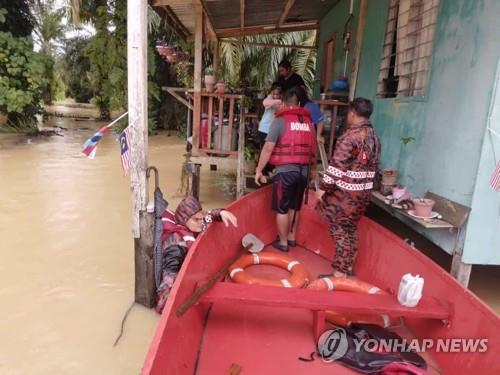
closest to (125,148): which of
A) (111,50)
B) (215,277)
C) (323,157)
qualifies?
(215,277)

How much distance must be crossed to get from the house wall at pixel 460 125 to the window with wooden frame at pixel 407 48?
168 millimetres

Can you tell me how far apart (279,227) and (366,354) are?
6.27 ft

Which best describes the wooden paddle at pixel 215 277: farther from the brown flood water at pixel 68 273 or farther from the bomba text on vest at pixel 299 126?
the bomba text on vest at pixel 299 126

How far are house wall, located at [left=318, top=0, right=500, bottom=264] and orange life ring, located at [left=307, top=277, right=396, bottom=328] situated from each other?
816mm

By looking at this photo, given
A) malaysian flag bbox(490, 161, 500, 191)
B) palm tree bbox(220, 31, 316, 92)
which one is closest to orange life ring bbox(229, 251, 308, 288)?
malaysian flag bbox(490, 161, 500, 191)

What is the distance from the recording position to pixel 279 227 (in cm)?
415

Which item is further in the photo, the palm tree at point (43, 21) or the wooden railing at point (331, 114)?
the palm tree at point (43, 21)

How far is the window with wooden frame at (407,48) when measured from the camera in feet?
12.7

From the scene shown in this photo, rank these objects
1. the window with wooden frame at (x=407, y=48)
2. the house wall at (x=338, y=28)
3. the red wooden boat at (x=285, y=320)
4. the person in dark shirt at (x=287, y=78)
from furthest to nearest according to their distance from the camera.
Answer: the house wall at (x=338, y=28), the person in dark shirt at (x=287, y=78), the window with wooden frame at (x=407, y=48), the red wooden boat at (x=285, y=320)

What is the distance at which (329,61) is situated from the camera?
7945mm

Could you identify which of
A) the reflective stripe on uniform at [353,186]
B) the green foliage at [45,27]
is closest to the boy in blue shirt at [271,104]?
the reflective stripe on uniform at [353,186]

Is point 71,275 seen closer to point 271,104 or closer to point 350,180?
point 350,180

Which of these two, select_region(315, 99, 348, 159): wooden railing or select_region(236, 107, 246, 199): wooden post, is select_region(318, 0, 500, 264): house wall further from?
select_region(236, 107, 246, 199): wooden post

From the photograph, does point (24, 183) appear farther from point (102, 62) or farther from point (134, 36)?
point (134, 36)
